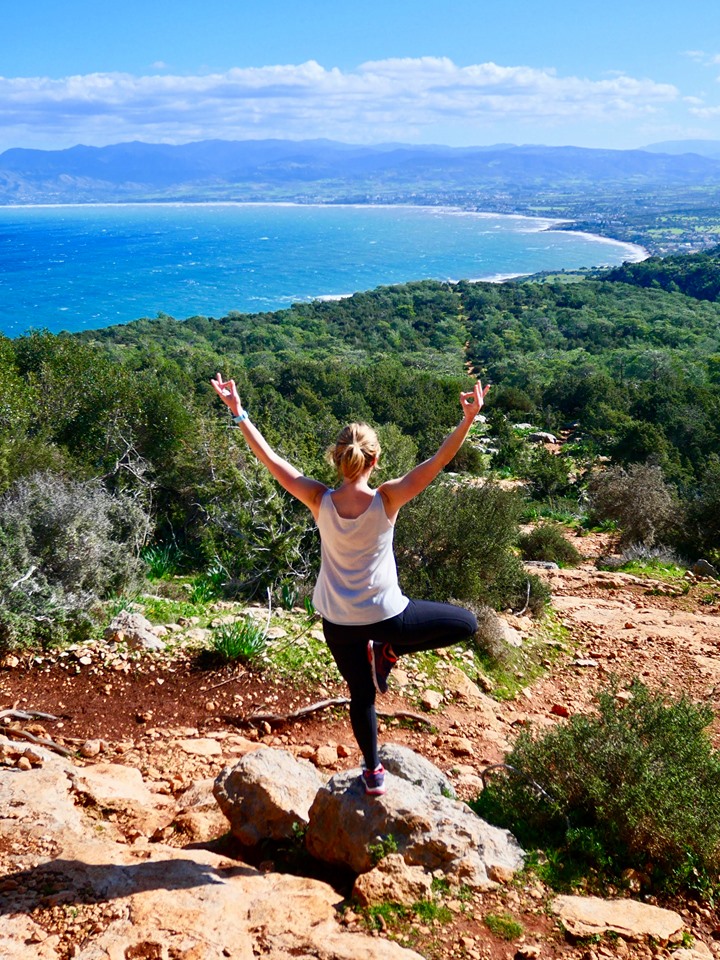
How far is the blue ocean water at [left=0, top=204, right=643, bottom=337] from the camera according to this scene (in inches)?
3723

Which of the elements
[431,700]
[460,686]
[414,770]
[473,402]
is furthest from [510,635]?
[473,402]

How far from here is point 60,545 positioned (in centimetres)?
583

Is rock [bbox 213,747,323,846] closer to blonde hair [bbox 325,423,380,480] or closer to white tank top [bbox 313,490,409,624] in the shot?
white tank top [bbox 313,490,409,624]

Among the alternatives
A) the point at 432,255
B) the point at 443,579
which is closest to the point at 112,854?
the point at 443,579

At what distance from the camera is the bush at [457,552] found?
7.16 metres

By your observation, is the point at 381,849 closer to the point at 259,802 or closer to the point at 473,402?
the point at 259,802

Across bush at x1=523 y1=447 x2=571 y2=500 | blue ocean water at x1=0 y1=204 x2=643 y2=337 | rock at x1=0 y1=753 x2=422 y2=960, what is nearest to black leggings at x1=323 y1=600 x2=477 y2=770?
rock at x1=0 y1=753 x2=422 y2=960

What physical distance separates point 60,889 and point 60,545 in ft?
10.9

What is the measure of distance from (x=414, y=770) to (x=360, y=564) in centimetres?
137

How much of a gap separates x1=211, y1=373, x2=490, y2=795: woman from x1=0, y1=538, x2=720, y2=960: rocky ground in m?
0.91

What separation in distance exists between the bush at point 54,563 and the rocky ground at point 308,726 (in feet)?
0.96

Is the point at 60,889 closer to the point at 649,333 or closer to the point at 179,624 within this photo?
the point at 179,624

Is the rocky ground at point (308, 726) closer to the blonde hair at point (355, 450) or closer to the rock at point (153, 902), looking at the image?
the rock at point (153, 902)

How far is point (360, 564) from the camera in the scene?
3107 millimetres
